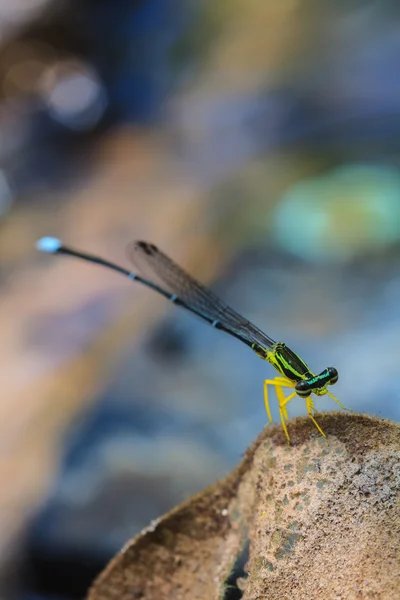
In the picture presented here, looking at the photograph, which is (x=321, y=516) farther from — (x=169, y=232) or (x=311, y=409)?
(x=169, y=232)

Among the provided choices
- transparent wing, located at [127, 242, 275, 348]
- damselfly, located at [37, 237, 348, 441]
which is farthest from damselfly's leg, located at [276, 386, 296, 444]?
transparent wing, located at [127, 242, 275, 348]

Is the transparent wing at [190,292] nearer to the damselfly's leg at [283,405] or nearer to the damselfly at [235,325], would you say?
the damselfly at [235,325]

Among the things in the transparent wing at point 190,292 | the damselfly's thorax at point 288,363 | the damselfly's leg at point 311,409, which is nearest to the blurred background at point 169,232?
the damselfly's leg at point 311,409

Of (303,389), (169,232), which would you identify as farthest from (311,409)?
(169,232)

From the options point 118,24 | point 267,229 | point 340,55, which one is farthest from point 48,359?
point 118,24

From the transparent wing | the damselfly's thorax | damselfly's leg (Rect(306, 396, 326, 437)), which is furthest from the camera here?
the transparent wing

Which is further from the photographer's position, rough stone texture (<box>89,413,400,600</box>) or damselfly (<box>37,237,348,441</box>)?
damselfly (<box>37,237,348,441</box>)

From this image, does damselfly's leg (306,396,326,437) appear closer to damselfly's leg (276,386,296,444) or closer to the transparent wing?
damselfly's leg (276,386,296,444)

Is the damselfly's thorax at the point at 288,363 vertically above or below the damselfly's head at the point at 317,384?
above

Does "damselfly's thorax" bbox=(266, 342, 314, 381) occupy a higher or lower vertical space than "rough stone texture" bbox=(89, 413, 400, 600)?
higher

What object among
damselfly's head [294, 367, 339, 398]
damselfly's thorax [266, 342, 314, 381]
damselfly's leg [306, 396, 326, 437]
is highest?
damselfly's thorax [266, 342, 314, 381]
